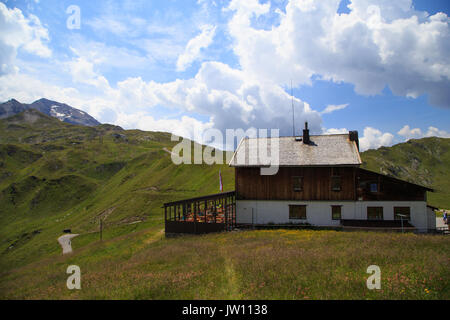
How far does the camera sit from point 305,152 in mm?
30297

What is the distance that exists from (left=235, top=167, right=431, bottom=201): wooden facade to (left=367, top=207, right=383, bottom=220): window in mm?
1094

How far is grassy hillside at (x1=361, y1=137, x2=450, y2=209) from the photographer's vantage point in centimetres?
11844

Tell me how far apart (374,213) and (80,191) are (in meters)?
103

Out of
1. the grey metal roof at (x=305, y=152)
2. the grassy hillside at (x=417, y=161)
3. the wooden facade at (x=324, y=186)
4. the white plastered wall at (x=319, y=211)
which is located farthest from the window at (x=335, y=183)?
the grassy hillside at (x=417, y=161)

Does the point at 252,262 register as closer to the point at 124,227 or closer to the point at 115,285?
the point at 115,285

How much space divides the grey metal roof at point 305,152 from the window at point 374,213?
213 inches

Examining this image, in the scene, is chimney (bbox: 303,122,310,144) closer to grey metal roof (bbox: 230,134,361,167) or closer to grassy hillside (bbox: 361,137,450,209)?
grey metal roof (bbox: 230,134,361,167)

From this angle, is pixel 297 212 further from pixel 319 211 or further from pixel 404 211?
pixel 404 211

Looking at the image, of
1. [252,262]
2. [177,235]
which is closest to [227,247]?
[252,262]

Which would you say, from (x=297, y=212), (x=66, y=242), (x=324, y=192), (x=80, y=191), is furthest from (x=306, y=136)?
(x=80, y=191)

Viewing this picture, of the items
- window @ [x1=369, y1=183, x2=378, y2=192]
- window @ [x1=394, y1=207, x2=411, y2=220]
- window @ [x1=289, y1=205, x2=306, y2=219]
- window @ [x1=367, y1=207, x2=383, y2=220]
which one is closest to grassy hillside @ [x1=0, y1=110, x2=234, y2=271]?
window @ [x1=289, y1=205, x2=306, y2=219]

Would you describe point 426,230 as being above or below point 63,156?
below
